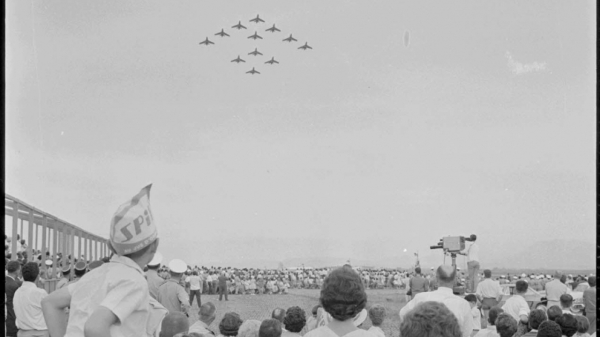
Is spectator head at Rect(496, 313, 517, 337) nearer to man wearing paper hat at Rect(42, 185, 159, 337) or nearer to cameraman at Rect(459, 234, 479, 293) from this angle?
man wearing paper hat at Rect(42, 185, 159, 337)

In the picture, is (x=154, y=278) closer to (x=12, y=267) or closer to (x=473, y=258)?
(x=12, y=267)

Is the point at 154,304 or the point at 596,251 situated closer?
the point at 596,251

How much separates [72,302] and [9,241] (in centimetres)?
1086

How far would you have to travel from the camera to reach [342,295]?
376 centimetres

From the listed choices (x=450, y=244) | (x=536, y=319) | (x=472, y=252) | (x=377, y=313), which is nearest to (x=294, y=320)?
→ (x=377, y=313)

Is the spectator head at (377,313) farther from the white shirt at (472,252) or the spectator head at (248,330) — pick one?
the white shirt at (472,252)

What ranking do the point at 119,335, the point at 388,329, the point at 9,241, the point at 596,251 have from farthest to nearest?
the point at 388,329, the point at 9,241, the point at 596,251, the point at 119,335

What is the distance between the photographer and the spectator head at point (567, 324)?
6.68m

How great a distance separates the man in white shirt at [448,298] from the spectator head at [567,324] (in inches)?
32.5

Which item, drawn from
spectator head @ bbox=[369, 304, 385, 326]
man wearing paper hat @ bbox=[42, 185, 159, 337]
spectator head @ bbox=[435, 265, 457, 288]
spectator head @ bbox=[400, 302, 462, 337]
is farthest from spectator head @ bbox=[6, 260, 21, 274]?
spectator head @ bbox=[400, 302, 462, 337]

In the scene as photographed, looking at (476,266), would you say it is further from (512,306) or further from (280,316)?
(280,316)

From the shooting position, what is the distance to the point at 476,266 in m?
15.6

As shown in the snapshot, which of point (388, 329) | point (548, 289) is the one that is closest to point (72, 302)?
point (548, 289)

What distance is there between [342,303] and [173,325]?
2.63 meters
